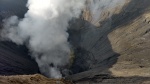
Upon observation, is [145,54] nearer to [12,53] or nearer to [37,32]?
[12,53]

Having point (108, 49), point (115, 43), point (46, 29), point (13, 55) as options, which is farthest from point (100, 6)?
point (13, 55)

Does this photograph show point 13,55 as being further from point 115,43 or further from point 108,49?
point 115,43

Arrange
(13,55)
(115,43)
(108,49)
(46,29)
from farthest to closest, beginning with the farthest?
(46,29) → (13,55) → (115,43) → (108,49)

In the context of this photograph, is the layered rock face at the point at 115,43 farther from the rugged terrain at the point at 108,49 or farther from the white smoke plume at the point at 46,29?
the white smoke plume at the point at 46,29

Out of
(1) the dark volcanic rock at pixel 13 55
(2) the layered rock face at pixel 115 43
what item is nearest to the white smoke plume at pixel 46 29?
(1) the dark volcanic rock at pixel 13 55

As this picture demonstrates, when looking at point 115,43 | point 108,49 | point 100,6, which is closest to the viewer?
point 108,49

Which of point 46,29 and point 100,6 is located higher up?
point 46,29

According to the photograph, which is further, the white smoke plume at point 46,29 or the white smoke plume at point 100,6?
the white smoke plume at point 46,29
